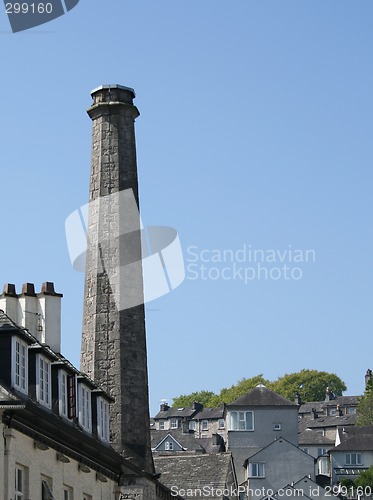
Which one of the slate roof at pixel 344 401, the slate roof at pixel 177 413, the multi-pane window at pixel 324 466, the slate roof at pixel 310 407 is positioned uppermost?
the slate roof at pixel 344 401

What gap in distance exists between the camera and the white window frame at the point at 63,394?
81.3 feet

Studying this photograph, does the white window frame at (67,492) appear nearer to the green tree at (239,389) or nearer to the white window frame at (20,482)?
the white window frame at (20,482)

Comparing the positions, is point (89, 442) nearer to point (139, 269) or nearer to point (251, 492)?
point (139, 269)

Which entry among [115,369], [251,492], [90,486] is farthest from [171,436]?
[90,486]

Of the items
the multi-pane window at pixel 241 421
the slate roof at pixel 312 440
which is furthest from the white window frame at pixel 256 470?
the slate roof at pixel 312 440

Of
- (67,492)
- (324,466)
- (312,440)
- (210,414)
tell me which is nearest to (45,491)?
(67,492)

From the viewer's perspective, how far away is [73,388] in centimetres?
2656

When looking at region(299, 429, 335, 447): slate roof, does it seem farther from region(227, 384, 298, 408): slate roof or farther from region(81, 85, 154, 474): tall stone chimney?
region(81, 85, 154, 474): tall stone chimney

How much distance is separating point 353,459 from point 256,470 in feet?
98.3

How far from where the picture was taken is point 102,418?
30250 millimetres

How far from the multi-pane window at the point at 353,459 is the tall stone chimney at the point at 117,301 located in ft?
301

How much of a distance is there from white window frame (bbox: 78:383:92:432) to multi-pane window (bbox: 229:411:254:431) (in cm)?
8181

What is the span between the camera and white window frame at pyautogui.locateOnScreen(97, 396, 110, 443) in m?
29.6

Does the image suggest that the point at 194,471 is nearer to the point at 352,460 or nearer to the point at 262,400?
the point at 262,400
